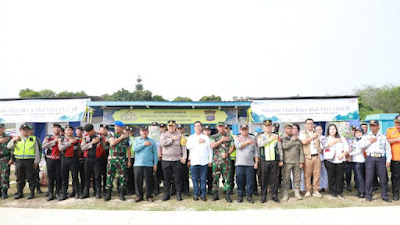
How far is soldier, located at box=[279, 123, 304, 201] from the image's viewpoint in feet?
18.3

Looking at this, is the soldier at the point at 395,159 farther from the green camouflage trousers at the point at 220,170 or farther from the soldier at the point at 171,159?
the soldier at the point at 171,159

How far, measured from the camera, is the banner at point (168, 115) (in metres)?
11.0

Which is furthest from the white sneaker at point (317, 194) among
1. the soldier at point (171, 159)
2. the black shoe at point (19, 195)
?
the black shoe at point (19, 195)

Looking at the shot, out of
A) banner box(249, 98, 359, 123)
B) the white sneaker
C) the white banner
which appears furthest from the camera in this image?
banner box(249, 98, 359, 123)

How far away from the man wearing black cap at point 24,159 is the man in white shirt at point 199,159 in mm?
3584

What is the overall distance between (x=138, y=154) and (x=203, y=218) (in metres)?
2.00

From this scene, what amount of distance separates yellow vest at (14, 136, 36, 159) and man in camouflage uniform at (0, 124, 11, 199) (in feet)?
1.12

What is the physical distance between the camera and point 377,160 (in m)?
5.46

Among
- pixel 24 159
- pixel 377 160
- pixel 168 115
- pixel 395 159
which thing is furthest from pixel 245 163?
pixel 168 115

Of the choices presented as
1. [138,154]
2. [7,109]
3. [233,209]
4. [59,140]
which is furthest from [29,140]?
[7,109]

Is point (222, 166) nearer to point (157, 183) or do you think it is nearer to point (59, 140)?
point (157, 183)

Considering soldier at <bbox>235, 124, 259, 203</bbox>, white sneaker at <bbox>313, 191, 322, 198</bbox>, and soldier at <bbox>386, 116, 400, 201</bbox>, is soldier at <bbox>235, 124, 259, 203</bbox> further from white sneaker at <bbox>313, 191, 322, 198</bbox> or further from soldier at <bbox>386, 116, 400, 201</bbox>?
soldier at <bbox>386, 116, 400, 201</bbox>

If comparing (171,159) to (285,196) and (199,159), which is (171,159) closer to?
(199,159)

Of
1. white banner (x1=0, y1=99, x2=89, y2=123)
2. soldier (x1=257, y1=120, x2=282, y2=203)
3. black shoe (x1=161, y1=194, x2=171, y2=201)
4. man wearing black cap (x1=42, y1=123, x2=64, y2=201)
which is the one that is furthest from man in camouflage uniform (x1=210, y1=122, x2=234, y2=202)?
white banner (x1=0, y1=99, x2=89, y2=123)
